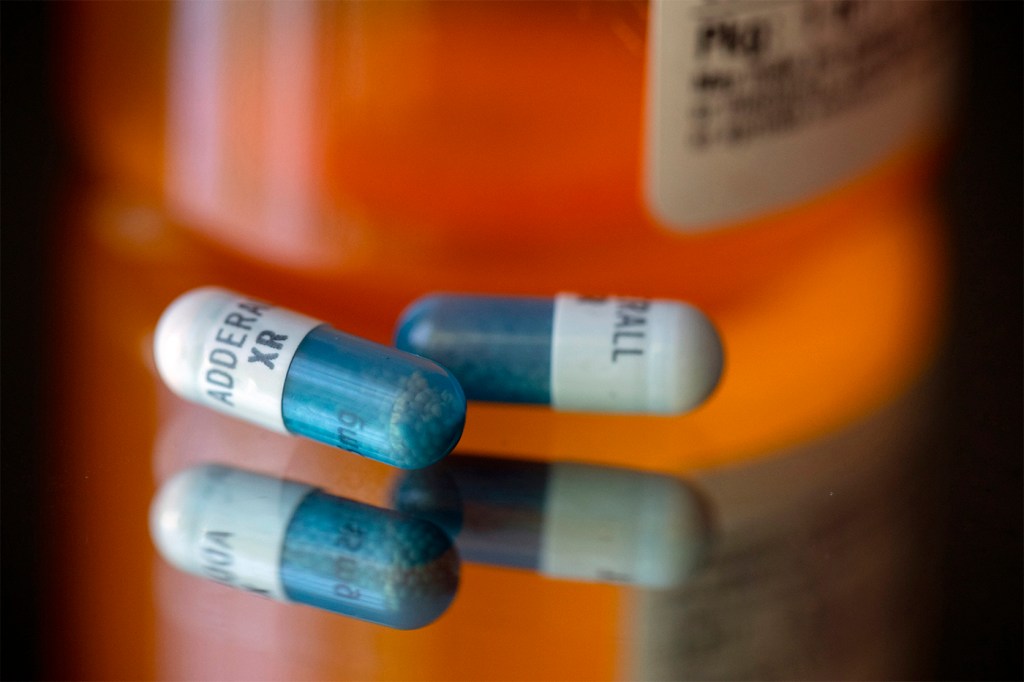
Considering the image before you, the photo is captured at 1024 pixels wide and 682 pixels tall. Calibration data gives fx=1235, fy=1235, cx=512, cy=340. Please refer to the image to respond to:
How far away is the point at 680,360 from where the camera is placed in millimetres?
509

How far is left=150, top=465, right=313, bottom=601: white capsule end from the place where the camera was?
1.46 feet

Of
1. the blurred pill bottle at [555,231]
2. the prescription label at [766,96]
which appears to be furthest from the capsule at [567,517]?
the prescription label at [766,96]

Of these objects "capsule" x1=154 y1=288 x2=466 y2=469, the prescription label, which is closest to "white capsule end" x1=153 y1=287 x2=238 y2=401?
"capsule" x1=154 y1=288 x2=466 y2=469

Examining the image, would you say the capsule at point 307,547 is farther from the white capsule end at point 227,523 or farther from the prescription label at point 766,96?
the prescription label at point 766,96

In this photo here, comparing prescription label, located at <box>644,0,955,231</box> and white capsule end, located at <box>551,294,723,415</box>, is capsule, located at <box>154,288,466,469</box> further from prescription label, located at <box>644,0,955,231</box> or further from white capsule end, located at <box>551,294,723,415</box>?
prescription label, located at <box>644,0,955,231</box>

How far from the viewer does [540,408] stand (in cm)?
55

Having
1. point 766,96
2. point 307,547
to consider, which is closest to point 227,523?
point 307,547

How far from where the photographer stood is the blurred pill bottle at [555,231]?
1.53 feet

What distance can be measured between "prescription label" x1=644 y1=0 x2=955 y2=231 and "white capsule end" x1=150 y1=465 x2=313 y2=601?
0.84ft

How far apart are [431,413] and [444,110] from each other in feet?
0.66

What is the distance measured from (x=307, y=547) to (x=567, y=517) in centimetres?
10

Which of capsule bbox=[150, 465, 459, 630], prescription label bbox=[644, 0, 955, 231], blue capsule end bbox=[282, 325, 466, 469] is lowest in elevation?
capsule bbox=[150, 465, 459, 630]

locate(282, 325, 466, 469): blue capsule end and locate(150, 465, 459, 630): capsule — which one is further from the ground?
locate(282, 325, 466, 469): blue capsule end

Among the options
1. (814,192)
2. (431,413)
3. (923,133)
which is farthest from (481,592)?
(923,133)
